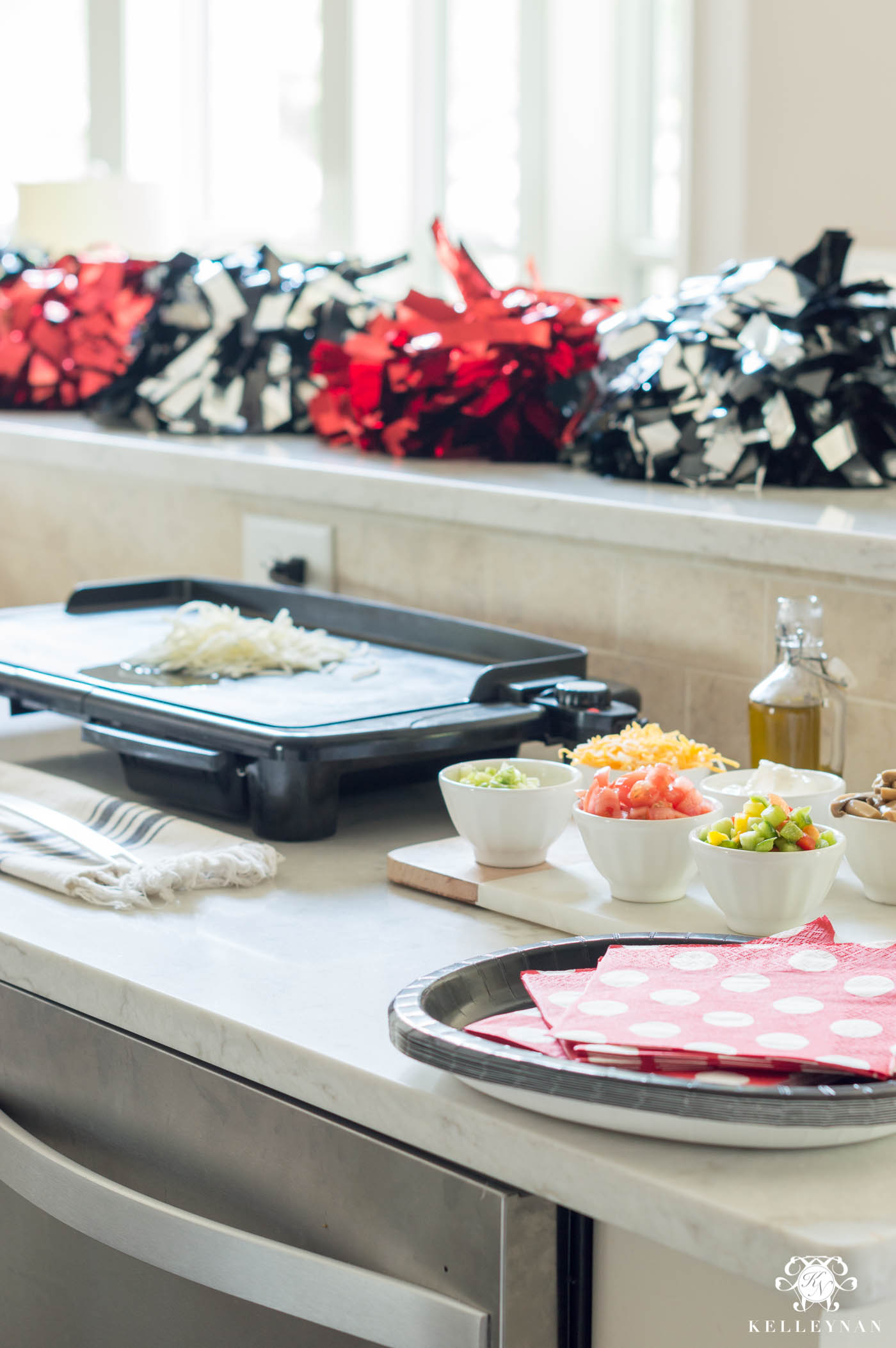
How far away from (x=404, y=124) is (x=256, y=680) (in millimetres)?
3882

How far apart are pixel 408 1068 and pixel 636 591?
2.18 feet

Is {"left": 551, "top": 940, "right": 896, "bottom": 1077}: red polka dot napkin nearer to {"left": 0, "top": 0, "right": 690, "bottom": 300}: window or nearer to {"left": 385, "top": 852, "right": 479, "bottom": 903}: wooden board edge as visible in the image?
{"left": 385, "top": 852, "right": 479, "bottom": 903}: wooden board edge

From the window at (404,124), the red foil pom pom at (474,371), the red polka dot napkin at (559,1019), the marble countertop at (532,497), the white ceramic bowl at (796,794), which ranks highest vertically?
the window at (404,124)

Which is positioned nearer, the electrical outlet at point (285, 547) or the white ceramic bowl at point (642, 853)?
the white ceramic bowl at point (642, 853)

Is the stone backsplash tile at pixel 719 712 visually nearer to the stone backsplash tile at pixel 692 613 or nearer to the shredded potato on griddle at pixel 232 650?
the stone backsplash tile at pixel 692 613

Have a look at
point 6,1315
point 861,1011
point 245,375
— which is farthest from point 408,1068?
point 245,375

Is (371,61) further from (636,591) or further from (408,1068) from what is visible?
(408,1068)

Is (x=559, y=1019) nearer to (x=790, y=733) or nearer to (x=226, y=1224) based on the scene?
(x=226, y=1224)

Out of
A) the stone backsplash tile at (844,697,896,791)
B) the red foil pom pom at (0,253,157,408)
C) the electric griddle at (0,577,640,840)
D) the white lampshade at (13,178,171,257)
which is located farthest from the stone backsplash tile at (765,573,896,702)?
the white lampshade at (13,178,171,257)

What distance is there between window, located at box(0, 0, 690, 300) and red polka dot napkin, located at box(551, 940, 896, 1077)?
12.7 ft

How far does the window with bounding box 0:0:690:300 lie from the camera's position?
4508mm

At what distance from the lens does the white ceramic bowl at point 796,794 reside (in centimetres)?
99
